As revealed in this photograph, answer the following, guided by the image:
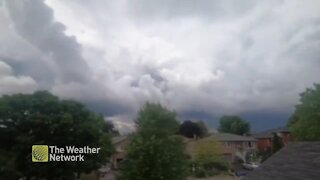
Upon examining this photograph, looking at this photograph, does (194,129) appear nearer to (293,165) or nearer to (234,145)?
(234,145)

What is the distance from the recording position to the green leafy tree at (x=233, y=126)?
49.1 m

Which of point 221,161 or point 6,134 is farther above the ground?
point 6,134

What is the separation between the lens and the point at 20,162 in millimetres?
18172

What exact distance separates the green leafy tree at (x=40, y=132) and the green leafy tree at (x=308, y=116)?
43.4 feet

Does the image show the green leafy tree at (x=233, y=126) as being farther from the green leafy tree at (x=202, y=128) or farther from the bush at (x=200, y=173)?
the bush at (x=200, y=173)

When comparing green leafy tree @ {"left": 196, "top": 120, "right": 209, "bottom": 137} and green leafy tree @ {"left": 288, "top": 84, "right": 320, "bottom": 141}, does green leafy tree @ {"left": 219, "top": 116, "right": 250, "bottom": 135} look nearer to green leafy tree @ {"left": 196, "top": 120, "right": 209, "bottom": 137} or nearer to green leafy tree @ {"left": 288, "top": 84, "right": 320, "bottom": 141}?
green leafy tree @ {"left": 196, "top": 120, "right": 209, "bottom": 137}

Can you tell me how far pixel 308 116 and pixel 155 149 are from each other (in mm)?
12842

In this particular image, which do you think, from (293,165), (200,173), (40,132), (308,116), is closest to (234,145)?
(200,173)

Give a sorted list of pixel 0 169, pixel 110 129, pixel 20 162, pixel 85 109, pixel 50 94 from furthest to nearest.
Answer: pixel 110 129, pixel 85 109, pixel 50 94, pixel 20 162, pixel 0 169

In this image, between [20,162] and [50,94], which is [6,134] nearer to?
[20,162]

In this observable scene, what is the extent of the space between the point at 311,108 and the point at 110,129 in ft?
50.9

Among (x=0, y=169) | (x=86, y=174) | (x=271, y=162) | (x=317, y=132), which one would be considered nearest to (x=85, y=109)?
(x=86, y=174)

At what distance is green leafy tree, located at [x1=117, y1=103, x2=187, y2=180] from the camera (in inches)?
596

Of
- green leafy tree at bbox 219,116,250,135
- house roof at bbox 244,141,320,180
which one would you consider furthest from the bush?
green leafy tree at bbox 219,116,250,135
